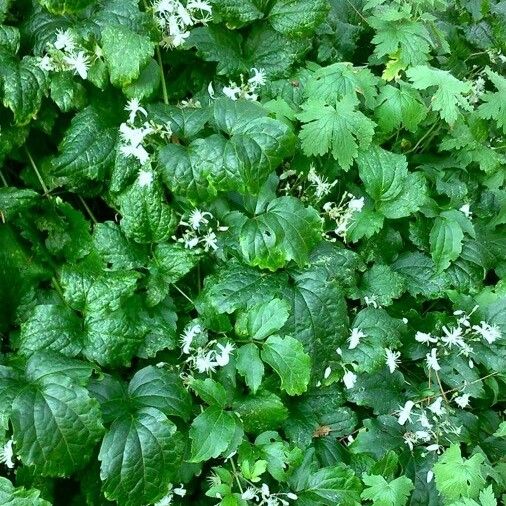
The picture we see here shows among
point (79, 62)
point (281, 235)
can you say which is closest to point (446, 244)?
point (281, 235)

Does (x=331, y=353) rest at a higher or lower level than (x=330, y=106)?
lower

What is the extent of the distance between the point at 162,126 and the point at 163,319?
0.53m

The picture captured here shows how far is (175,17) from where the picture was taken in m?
1.75

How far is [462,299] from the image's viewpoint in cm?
200

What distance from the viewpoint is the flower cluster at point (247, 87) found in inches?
72.8

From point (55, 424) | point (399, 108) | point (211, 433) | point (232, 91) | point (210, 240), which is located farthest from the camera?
point (399, 108)

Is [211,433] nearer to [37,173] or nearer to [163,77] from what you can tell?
[37,173]

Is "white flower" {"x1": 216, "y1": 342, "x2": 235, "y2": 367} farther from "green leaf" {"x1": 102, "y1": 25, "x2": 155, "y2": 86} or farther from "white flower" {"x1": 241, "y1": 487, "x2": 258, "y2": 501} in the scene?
"green leaf" {"x1": 102, "y1": 25, "x2": 155, "y2": 86}

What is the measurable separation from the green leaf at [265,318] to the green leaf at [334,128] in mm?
475

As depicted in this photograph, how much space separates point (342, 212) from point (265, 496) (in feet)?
2.78

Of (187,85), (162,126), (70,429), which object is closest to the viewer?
(70,429)

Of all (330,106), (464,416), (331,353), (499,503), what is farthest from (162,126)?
(499,503)

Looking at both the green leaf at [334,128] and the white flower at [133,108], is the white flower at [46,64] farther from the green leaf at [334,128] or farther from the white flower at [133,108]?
the green leaf at [334,128]

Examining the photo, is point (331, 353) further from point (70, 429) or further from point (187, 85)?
point (187, 85)
